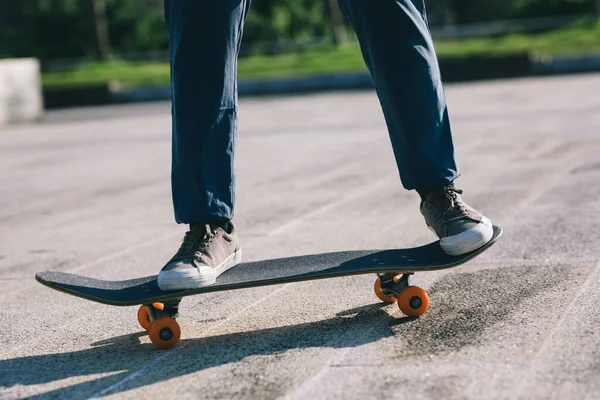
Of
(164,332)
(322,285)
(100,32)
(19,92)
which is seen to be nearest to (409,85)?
(322,285)

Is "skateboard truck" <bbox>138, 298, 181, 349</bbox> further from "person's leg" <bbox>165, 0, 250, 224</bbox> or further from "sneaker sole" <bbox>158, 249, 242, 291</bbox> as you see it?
"person's leg" <bbox>165, 0, 250, 224</bbox>

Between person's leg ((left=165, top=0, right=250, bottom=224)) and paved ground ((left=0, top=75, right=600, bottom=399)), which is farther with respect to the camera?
person's leg ((left=165, top=0, right=250, bottom=224))

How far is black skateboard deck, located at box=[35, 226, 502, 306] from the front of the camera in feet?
9.30

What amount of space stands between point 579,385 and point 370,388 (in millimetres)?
468

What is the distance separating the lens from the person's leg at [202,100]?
288 cm

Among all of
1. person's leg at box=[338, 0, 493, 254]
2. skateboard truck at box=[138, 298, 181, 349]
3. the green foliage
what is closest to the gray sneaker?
person's leg at box=[338, 0, 493, 254]

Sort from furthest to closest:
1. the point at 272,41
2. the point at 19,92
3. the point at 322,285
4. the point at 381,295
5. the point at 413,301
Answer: the point at 272,41
the point at 19,92
the point at 322,285
the point at 381,295
the point at 413,301

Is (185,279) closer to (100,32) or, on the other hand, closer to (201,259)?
(201,259)

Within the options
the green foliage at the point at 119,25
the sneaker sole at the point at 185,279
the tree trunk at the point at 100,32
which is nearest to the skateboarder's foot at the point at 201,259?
the sneaker sole at the point at 185,279

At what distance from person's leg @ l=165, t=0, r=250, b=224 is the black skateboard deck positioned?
0.70 feet

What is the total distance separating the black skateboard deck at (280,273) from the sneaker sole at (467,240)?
0.02m

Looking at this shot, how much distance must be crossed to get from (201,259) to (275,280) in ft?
0.75

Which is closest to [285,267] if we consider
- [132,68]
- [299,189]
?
[299,189]

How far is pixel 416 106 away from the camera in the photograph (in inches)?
116
